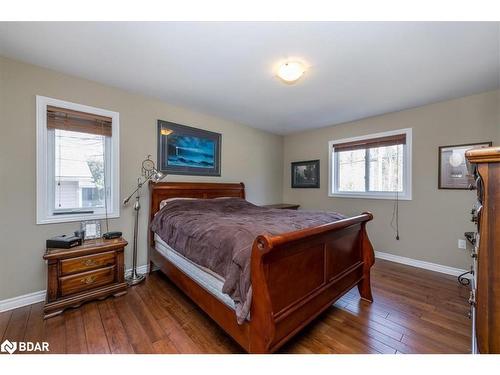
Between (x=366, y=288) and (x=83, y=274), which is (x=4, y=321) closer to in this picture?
(x=83, y=274)

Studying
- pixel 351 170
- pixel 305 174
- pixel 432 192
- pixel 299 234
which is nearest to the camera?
pixel 299 234

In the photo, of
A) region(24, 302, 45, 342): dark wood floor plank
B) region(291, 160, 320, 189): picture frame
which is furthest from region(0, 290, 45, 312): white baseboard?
region(291, 160, 320, 189): picture frame

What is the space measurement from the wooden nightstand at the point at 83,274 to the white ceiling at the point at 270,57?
1806 millimetres

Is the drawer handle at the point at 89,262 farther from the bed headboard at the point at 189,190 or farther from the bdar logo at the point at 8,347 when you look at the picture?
the bed headboard at the point at 189,190

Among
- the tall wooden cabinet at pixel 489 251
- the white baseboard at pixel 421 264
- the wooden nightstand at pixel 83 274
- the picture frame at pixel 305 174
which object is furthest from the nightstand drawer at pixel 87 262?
the white baseboard at pixel 421 264

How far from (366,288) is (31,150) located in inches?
143

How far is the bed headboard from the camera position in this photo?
2.88 m

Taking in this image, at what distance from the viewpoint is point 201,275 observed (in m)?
1.72

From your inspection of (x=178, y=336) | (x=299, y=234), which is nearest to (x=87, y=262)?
(x=178, y=336)

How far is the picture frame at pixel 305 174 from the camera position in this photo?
Result: 14.3 feet

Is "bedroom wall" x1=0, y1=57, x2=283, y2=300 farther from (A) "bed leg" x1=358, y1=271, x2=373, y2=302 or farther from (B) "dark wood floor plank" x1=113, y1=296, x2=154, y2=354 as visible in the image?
(A) "bed leg" x1=358, y1=271, x2=373, y2=302

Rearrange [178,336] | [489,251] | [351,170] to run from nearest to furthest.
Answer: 1. [489,251]
2. [178,336]
3. [351,170]

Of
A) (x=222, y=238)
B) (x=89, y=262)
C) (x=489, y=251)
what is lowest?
(x=89, y=262)
